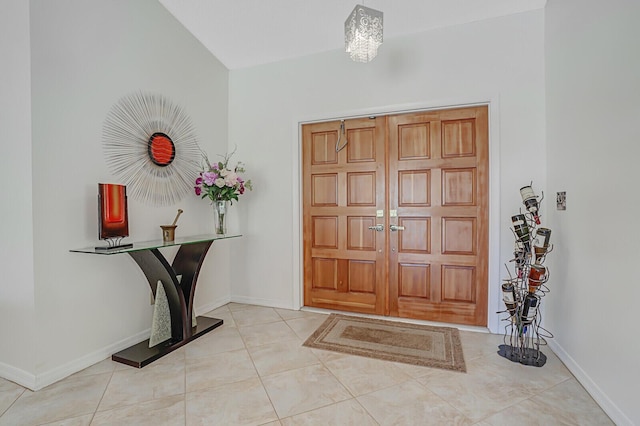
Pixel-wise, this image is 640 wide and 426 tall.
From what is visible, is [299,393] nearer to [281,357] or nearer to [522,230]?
[281,357]

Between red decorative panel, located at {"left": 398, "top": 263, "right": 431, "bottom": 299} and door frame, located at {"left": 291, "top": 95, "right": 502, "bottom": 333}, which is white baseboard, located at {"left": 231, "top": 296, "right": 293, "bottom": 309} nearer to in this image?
red decorative panel, located at {"left": 398, "top": 263, "right": 431, "bottom": 299}

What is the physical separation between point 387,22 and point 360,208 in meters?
1.78

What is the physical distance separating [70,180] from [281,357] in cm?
197

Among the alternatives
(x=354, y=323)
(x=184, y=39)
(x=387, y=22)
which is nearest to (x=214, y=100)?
(x=184, y=39)

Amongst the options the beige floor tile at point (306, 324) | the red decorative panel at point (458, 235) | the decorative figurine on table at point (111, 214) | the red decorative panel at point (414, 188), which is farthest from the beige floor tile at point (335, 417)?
the red decorative panel at point (414, 188)

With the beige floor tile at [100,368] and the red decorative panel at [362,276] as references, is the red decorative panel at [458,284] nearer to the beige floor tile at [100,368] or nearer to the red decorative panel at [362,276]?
the red decorative panel at [362,276]

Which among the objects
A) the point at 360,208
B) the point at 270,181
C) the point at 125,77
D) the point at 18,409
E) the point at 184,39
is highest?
the point at 184,39

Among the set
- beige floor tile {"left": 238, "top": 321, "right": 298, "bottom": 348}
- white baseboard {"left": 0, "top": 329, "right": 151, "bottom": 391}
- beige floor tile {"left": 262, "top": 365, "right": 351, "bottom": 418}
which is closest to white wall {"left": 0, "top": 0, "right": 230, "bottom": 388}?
white baseboard {"left": 0, "top": 329, "right": 151, "bottom": 391}

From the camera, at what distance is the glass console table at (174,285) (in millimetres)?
2307

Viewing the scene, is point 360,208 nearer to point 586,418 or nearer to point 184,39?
point 586,418

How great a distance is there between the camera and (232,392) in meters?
1.91

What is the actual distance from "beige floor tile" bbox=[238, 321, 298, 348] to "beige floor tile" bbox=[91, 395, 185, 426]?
828mm

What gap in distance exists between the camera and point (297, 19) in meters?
2.94

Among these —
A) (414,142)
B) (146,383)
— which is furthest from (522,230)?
(146,383)
